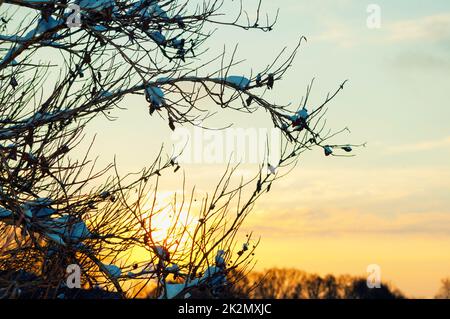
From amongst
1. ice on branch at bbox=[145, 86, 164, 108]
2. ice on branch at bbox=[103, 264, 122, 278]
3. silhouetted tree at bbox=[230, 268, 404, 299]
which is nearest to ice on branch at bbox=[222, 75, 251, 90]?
ice on branch at bbox=[145, 86, 164, 108]

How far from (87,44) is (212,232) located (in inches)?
171

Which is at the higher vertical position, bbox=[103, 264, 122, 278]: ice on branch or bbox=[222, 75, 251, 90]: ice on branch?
bbox=[222, 75, 251, 90]: ice on branch

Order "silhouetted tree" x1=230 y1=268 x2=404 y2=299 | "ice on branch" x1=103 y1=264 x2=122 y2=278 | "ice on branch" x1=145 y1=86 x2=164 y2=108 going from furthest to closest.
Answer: "silhouetted tree" x1=230 y1=268 x2=404 y2=299 < "ice on branch" x1=145 y1=86 x2=164 y2=108 < "ice on branch" x1=103 y1=264 x2=122 y2=278

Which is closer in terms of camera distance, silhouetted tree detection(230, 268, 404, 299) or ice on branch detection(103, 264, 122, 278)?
ice on branch detection(103, 264, 122, 278)

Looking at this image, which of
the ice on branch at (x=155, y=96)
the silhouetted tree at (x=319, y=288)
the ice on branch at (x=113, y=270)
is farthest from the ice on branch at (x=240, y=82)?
the silhouetted tree at (x=319, y=288)

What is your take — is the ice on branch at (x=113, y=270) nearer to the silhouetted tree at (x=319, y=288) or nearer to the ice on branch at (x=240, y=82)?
the ice on branch at (x=240, y=82)

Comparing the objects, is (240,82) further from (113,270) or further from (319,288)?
(319,288)

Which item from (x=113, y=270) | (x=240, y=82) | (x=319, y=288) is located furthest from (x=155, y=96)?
(x=319, y=288)

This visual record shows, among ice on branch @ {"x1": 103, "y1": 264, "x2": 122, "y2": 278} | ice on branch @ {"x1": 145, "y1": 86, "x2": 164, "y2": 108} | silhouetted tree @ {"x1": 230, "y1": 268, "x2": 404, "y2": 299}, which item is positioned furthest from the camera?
silhouetted tree @ {"x1": 230, "y1": 268, "x2": 404, "y2": 299}

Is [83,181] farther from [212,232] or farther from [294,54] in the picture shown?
[294,54]

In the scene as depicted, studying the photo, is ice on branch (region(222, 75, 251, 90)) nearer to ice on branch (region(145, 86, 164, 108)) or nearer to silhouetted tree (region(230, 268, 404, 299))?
ice on branch (region(145, 86, 164, 108))

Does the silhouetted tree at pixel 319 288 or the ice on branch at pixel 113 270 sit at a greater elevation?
the silhouetted tree at pixel 319 288
